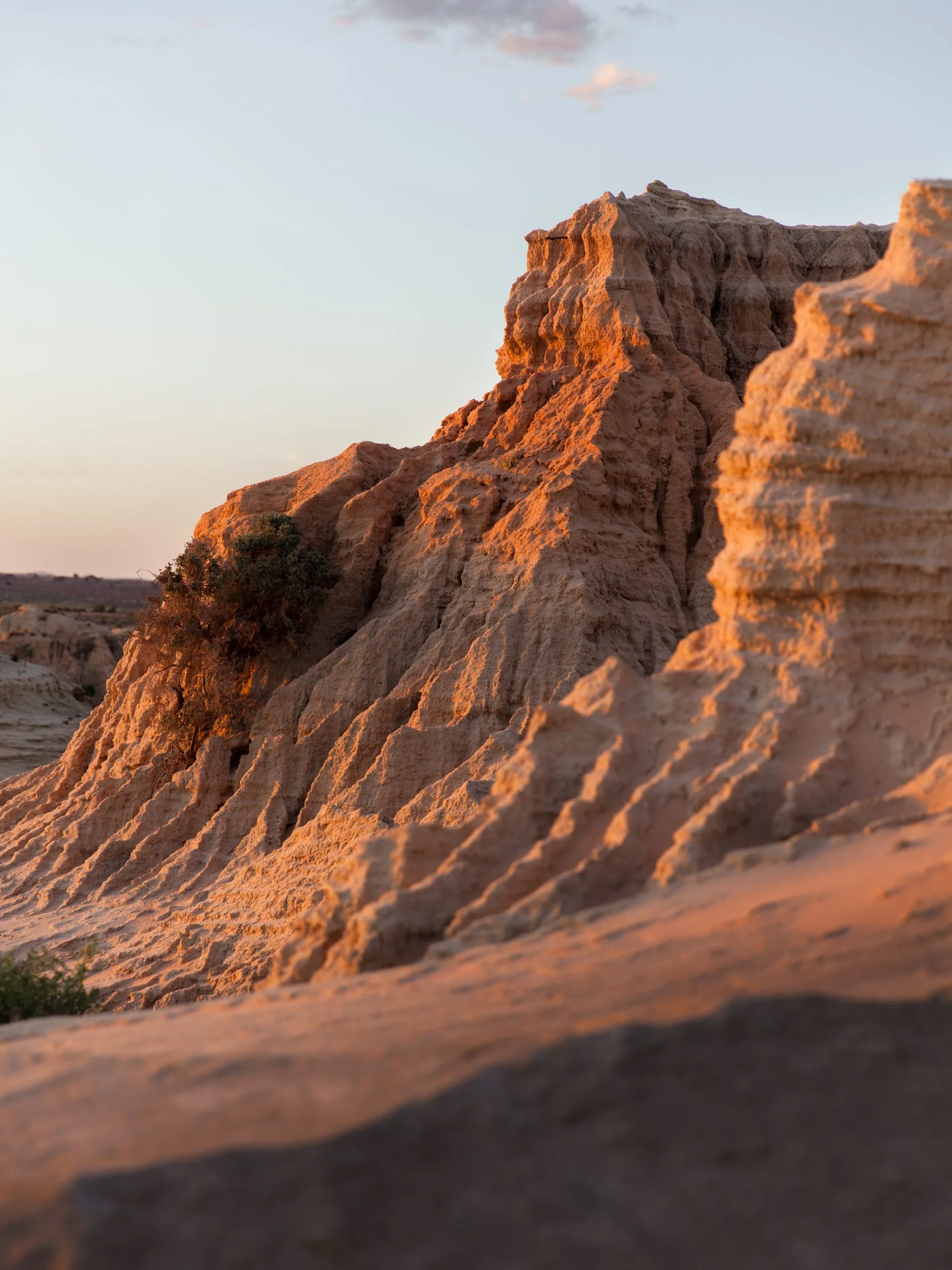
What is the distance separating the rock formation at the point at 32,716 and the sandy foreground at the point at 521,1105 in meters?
24.6

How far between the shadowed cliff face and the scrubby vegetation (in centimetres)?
43

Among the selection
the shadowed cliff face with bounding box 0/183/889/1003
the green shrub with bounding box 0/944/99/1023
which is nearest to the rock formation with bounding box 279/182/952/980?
the green shrub with bounding box 0/944/99/1023

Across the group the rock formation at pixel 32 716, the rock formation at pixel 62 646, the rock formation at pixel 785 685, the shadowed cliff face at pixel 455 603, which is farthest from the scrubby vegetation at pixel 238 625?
the rock formation at pixel 62 646

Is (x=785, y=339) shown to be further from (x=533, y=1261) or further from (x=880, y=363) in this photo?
(x=533, y=1261)

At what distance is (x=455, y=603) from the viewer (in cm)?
1919

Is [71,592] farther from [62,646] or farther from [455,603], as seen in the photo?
[455,603]

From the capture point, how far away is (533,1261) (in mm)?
4984

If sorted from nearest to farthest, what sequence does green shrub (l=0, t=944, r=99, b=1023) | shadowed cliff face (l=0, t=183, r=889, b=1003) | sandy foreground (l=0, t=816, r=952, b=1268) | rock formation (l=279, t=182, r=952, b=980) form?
1. sandy foreground (l=0, t=816, r=952, b=1268)
2. rock formation (l=279, t=182, r=952, b=980)
3. green shrub (l=0, t=944, r=99, b=1023)
4. shadowed cliff face (l=0, t=183, r=889, b=1003)

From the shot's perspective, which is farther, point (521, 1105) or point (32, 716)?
point (32, 716)

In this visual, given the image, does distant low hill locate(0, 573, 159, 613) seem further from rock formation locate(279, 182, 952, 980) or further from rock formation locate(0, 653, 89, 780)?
rock formation locate(279, 182, 952, 980)

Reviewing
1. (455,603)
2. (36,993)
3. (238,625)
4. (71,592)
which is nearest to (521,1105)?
(36,993)

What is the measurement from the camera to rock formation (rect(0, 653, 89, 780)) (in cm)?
3111

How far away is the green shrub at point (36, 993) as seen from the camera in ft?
35.8

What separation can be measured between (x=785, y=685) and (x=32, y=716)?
26743 millimetres
